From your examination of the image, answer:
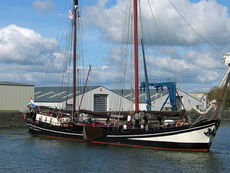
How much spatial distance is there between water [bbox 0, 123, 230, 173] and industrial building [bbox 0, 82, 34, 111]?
2971 centimetres

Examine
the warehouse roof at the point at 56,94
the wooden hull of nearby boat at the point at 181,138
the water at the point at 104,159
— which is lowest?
the water at the point at 104,159

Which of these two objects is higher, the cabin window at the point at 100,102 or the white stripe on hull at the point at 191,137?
the cabin window at the point at 100,102

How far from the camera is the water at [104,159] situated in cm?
2361

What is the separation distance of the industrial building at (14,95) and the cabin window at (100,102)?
1411 cm

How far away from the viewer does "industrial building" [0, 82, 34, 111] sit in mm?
61844

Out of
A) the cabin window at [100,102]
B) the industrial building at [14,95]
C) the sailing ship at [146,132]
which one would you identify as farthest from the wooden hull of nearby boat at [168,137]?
the cabin window at [100,102]

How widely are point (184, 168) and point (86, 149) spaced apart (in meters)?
11.2

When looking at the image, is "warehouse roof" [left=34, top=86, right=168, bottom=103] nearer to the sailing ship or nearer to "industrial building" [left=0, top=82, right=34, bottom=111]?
"industrial building" [left=0, top=82, right=34, bottom=111]

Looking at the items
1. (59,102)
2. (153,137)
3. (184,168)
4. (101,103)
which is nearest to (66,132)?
(153,137)

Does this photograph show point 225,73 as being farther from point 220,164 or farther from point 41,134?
point 41,134

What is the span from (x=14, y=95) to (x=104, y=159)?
41072 mm

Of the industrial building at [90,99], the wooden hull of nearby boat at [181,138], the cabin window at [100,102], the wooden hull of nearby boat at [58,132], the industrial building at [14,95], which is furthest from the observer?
the cabin window at [100,102]

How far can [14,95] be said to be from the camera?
6338cm

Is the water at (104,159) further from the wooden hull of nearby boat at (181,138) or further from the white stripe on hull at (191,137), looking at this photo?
the white stripe on hull at (191,137)
